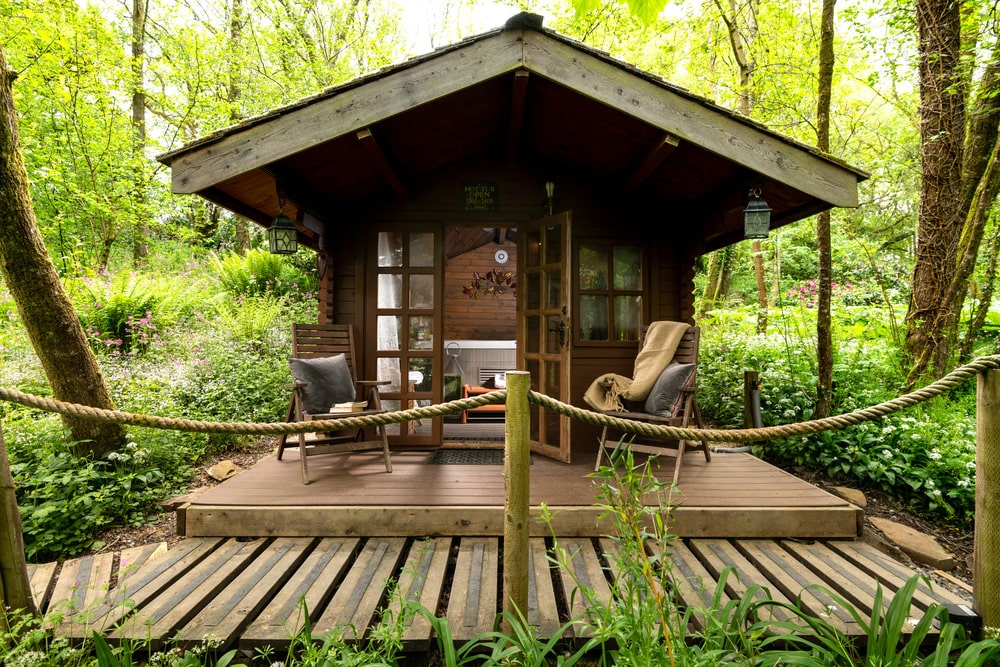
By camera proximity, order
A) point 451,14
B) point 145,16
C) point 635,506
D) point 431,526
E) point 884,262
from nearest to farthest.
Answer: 1. point 635,506
2. point 431,526
3. point 884,262
4. point 145,16
5. point 451,14

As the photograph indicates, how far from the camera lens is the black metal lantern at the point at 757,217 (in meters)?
3.02

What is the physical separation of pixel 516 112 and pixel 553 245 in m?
A: 1.11

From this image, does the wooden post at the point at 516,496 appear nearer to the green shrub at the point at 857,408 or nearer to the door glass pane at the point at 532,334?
the door glass pane at the point at 532,334

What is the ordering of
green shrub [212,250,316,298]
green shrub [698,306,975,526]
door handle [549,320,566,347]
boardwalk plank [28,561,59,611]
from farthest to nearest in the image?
green shrub [212,250,316,298], door handle [549,320,566,347], green shrub [698,306,975,526], boardwalk plank [28,561,59,611]

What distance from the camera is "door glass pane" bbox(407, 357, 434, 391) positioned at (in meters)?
4.20

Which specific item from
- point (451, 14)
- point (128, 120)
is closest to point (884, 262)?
point (451, 14)

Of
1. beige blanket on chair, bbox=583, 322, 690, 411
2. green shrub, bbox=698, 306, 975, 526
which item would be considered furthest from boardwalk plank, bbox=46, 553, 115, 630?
green shrub, bbox=698, 306, 975, 526

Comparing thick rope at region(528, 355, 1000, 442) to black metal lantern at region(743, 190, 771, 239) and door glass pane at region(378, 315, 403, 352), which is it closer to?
black metal lantern at region(743, 190, 771, 239)

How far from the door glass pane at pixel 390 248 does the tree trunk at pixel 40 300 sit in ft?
7.48

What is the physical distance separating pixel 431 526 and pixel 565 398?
1.45 metres

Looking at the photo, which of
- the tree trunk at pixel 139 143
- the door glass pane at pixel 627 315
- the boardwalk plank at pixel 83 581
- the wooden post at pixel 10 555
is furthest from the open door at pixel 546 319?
the tree trunk at pixel 139 143

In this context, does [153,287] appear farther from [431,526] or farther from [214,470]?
[431,526]

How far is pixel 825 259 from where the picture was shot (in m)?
4.28

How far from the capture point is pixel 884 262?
26.9 feet
